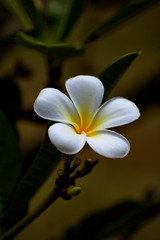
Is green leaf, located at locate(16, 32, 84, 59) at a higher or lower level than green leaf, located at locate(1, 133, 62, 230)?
higher

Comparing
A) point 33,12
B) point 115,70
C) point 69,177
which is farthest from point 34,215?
point 33,12

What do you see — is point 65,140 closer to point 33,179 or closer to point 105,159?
point 33,179

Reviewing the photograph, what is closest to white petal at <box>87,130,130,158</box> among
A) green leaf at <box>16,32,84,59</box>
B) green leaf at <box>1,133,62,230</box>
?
green leaf at <box>1,133,62,230</box>

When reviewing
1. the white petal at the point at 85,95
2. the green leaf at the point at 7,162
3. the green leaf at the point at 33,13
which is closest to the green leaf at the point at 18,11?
the green leaf at the point at 33,13

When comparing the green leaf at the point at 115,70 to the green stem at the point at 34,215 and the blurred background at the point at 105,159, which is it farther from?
the blurred background at the point at 105,159

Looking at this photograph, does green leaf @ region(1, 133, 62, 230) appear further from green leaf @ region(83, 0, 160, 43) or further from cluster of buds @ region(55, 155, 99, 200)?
green leaf @ region(83, 0, 160, 43)

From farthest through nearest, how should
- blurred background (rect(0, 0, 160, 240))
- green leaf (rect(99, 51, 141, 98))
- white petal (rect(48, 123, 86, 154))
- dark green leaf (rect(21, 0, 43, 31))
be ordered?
blurred background (rect(0, 0, 160, 240)) < dark green leaf (rect(21, 0, 43, 31)) < green leaf (rect(99, 51, 141, 98)) < white petal (rect(48, 123, 86, 154))

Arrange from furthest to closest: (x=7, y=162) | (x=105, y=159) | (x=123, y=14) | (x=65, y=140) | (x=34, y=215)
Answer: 1. (x=105, y=159)
2. (x=123, y=14)
3. (x=7, y=162)
4. (x=34, y=215)
5. (x=65, y=140)
